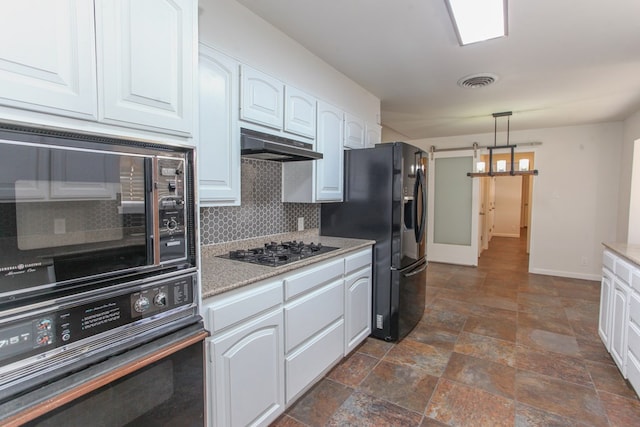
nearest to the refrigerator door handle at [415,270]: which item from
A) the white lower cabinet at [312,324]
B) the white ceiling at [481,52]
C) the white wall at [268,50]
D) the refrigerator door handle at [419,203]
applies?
the refrigerator door handle at [419,203]

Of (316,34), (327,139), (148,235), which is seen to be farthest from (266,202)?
(148,235)

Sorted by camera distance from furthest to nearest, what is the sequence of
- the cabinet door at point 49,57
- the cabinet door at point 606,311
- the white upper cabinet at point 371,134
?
the white upper cabinet at point 371,134
the cabinet door at point 606,311
the cabinet door at point 49,57

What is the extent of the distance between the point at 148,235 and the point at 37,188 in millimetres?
329

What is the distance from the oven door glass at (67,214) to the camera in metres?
0.82

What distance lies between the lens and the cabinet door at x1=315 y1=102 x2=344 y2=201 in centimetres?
265

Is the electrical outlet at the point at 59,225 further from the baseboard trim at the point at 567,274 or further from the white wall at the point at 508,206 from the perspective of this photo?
the white wall at the point at 508,206

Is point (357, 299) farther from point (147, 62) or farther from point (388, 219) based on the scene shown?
point (147, 62)

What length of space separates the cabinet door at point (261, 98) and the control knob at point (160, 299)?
3.72 feet

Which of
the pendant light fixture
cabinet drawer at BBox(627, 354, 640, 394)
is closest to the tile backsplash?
cabinet drawer at BBox(627, 354, 640, 394)

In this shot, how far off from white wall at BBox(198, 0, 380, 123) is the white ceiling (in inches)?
2.7

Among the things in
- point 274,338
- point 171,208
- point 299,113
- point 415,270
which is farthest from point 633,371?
point 171,208

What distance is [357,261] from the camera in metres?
2.63

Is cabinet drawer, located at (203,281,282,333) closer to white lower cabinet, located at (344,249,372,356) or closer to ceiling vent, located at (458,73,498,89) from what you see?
white lower cabinet, located at (344,249,372,356)

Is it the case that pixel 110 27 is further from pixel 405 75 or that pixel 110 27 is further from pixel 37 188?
pixel 405 75
